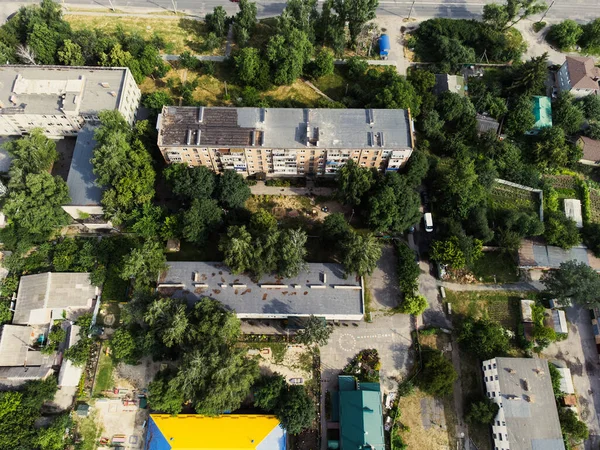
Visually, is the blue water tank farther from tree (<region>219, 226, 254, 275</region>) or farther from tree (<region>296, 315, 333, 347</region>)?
tree (<region>296, 315, 333, 347</region>)

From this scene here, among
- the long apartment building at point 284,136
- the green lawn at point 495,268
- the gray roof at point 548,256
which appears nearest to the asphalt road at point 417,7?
the long apartment building at point 284,136

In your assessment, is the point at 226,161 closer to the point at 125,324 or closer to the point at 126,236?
the point at 126,236

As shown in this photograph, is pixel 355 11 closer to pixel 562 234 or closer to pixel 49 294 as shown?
pixel 562 234

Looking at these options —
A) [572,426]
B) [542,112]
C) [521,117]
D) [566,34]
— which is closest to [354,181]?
[521,117]

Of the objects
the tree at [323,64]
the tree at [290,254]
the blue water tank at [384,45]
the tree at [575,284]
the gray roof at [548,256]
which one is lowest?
the tree at [575,284]

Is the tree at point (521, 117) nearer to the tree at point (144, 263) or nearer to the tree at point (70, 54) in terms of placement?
the tree at point (144, 263)

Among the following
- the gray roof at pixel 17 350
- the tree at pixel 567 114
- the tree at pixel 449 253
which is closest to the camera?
the gray roof at pixel 17 350

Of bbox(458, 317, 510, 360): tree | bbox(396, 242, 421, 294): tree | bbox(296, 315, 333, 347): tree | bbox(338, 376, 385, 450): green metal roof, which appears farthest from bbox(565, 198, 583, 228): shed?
bbox(296, 315, 333, 347): tree
